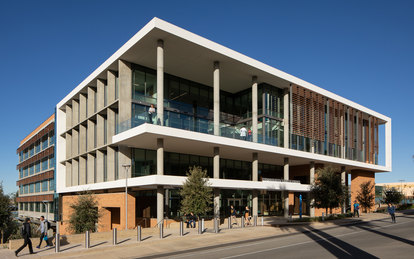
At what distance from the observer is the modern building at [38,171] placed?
171 feet

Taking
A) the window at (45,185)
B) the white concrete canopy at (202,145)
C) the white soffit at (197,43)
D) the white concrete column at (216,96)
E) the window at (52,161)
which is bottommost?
the window at (45,185)

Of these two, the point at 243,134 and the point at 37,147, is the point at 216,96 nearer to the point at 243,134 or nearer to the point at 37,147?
the point at 243,134

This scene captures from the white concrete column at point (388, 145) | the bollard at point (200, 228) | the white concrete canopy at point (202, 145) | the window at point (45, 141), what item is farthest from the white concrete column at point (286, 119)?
the window at point (45, 141)

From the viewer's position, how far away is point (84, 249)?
16641 millimetres

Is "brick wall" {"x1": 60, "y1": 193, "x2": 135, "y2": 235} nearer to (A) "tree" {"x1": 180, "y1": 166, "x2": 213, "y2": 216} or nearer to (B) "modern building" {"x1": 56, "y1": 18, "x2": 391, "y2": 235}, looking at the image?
(B) "modern building" {"x1": 56, "y1": 18, "x2": 391, "y2": 235}

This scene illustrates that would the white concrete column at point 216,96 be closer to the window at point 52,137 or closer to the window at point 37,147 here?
the window at point 52,137

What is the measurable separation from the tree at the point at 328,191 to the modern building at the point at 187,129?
396 cm

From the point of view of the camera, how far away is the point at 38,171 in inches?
2427

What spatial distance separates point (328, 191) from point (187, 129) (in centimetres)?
1468

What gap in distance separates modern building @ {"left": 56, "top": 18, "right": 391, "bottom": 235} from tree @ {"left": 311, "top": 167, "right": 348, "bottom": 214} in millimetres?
3955

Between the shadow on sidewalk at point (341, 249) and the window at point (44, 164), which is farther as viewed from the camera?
the window at point (44, 164)

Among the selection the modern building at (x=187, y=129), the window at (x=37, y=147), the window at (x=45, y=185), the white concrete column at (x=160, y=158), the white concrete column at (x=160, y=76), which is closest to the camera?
the white concrete column at (x=160, y=158)

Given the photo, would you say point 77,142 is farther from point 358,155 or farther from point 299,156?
point 358,155

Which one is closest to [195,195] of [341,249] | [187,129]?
[187,129]
